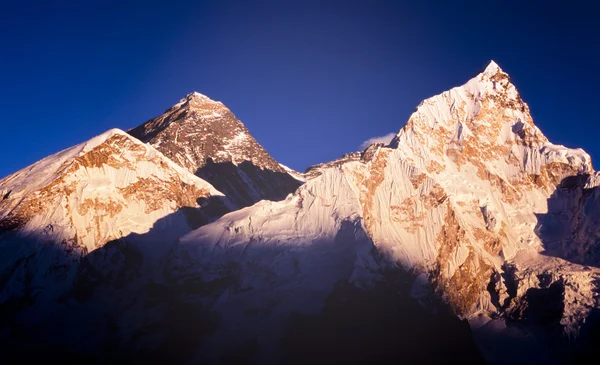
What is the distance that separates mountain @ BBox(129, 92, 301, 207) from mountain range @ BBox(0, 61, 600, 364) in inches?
702

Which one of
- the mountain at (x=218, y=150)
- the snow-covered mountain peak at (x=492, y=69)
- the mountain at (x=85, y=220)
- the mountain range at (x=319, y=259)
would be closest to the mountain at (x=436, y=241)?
the mountain range at (x=319, y=259)

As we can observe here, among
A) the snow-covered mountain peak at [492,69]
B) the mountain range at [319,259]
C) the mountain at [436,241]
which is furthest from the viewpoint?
the snow-covered mountain peak at [492,69]

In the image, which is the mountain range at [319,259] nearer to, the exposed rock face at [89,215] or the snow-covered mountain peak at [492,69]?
the exposed rock face at [89,215]

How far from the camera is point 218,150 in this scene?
163m

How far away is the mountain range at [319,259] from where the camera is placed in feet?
331

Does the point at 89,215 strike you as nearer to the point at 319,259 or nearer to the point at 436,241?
→ the point at 319,259

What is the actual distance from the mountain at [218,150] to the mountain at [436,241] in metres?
32.1

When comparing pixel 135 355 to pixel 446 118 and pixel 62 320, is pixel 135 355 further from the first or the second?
pixel 446 118

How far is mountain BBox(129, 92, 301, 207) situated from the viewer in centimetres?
15350

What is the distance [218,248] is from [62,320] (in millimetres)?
25204

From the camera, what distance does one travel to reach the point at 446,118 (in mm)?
139875

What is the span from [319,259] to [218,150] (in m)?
61.4

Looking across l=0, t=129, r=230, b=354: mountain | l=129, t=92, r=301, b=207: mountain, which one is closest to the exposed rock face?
l=0, t=129, r=230, b=354: mountain

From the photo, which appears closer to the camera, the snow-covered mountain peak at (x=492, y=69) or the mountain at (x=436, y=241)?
the mountain at (x=436, y=241)
